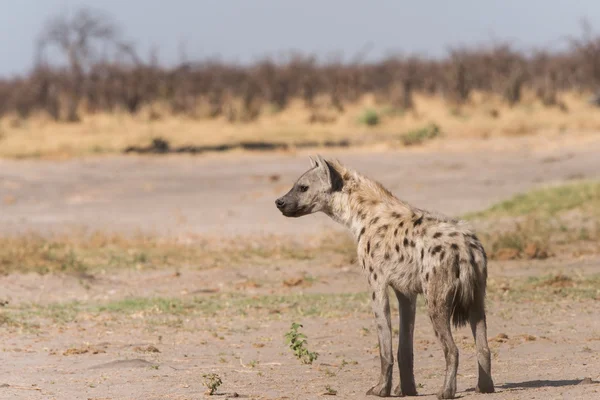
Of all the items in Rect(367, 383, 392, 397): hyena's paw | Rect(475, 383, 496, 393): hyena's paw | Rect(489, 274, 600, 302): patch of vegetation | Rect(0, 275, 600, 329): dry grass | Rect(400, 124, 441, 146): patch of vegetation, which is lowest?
Rect(0, 275, 600, 329): dry grass

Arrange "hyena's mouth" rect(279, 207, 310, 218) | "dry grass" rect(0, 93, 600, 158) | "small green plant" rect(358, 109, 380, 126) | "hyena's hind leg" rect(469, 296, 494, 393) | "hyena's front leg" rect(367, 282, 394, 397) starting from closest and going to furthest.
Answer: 1. "hyena's hind leg" rect(469, 296, 494, 393)
2. "hyena's front leg" rect(367, 282, 394, 397)
3. "hyena's mouth" rect(279, 207, 310, 218)
4. "dry grass" rect(0, 93, 600, 158)
5. "small green plant" rect(358, 109, 380, 126)

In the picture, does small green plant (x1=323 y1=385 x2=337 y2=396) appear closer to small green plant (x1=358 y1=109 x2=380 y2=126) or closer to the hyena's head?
the hyena's head

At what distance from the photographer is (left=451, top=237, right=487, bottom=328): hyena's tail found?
19.5 feet

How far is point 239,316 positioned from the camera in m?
9.66

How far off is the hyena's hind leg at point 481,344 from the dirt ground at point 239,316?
10 cm

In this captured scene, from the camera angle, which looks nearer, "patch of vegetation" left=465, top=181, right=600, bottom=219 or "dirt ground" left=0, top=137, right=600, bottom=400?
"dirt ground" left=0, top=137, right=600, bottom=400

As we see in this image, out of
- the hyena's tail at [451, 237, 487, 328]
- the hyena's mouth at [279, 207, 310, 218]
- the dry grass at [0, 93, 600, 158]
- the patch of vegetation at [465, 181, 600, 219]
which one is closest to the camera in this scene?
the hyena's tail at [451, 237, 487, 328]

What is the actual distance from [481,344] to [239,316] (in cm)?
380

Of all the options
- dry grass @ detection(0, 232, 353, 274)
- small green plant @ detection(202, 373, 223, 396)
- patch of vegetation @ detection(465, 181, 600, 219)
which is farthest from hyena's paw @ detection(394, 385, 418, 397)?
patch of vegetation @ detection(465, 181, 600, 219)

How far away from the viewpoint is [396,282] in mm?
6227

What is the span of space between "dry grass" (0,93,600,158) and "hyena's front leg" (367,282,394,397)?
53.8 ft

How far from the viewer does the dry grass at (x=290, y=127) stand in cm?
2417

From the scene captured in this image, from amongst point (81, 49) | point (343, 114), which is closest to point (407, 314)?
point (343, 114)

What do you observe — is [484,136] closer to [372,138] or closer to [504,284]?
[372,138]
